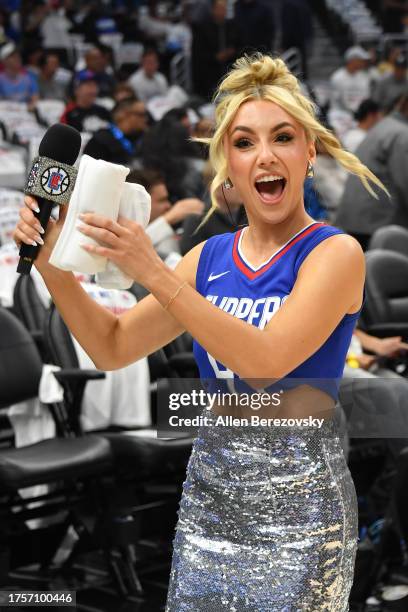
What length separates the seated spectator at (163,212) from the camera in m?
6.00

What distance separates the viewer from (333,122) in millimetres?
12750

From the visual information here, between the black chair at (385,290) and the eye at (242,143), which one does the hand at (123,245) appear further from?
the black chair at (385,290)

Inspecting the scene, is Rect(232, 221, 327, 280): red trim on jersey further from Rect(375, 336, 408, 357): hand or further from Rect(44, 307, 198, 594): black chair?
Rect(375, 336, 408, 357): hand

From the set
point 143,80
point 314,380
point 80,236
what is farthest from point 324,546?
point 143,80

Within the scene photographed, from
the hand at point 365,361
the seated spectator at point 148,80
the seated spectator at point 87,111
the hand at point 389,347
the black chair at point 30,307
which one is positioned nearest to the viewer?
the hand at point 365,361

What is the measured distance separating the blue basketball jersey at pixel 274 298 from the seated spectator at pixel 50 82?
37.4ft

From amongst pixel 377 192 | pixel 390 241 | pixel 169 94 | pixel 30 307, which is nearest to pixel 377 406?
pixel 30 307

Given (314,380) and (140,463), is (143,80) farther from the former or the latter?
(314,380)

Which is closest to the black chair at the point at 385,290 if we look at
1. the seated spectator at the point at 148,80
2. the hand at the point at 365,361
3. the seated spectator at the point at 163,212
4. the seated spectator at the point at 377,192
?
the hand at the point at 365,361

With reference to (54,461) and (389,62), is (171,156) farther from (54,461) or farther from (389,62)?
(389,62)

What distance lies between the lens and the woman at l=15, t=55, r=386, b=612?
1.93 m

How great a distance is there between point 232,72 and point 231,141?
15 centimetres

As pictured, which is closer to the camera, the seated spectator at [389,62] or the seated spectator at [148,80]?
the seated spectator at [148,80]

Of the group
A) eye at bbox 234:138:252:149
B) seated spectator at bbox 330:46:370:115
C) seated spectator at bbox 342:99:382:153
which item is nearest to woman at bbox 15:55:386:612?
eye at bbox 234:138:252:149
